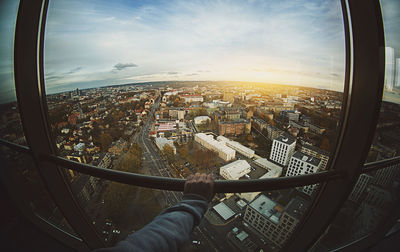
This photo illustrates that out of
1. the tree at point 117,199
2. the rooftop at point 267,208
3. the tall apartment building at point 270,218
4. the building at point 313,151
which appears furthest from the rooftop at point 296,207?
the tree at point 117,199

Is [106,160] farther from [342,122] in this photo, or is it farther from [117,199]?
[342,122]

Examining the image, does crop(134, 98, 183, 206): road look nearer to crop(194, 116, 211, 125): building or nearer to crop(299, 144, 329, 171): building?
crop(194, 116, 211, 125): building

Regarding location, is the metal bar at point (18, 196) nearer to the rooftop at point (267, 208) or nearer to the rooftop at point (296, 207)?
the rooftop at point (267, 208)

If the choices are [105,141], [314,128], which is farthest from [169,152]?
[314,128]

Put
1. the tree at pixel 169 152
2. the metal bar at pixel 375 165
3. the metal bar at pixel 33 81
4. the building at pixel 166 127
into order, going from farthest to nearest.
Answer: the building at pixel 166 127 < the tree at pixel 169 152 < the metal bar at pixel 33 81 < the metal bar at pixel 375 165

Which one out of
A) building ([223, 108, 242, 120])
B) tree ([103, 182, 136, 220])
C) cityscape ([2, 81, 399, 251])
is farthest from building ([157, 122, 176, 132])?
tree ([103, 182, 136, 220])
